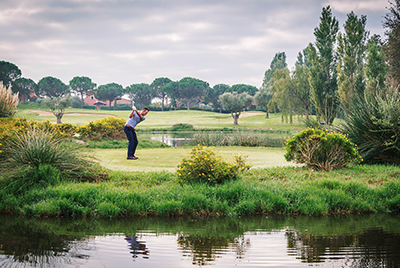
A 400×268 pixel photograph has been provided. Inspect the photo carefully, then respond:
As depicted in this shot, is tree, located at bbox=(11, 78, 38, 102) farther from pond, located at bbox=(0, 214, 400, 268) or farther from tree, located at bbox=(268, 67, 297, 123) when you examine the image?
pond, located at bbox=(0, 214, 400, 268)

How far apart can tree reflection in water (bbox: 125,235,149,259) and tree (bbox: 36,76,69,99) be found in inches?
4342

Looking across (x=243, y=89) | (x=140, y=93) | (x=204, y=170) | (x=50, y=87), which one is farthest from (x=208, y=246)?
(x=50, y=87)

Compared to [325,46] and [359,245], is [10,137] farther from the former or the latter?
[325,46]

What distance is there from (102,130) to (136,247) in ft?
68.0

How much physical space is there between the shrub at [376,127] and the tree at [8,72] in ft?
303

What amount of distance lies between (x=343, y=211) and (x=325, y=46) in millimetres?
39078

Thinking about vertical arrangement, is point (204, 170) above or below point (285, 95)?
below

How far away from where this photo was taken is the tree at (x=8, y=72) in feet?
290

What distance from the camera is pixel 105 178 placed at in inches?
384

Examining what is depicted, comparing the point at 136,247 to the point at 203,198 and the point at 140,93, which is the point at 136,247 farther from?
the point at 140,93

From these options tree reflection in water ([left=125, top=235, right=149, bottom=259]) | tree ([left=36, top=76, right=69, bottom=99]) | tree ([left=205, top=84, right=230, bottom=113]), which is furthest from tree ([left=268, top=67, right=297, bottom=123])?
tree ([left=36, top=76, right=69, bottom=99])

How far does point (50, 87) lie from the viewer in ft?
355

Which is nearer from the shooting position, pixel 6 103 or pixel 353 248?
pixel 353 248

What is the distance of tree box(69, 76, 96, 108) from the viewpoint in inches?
4466
